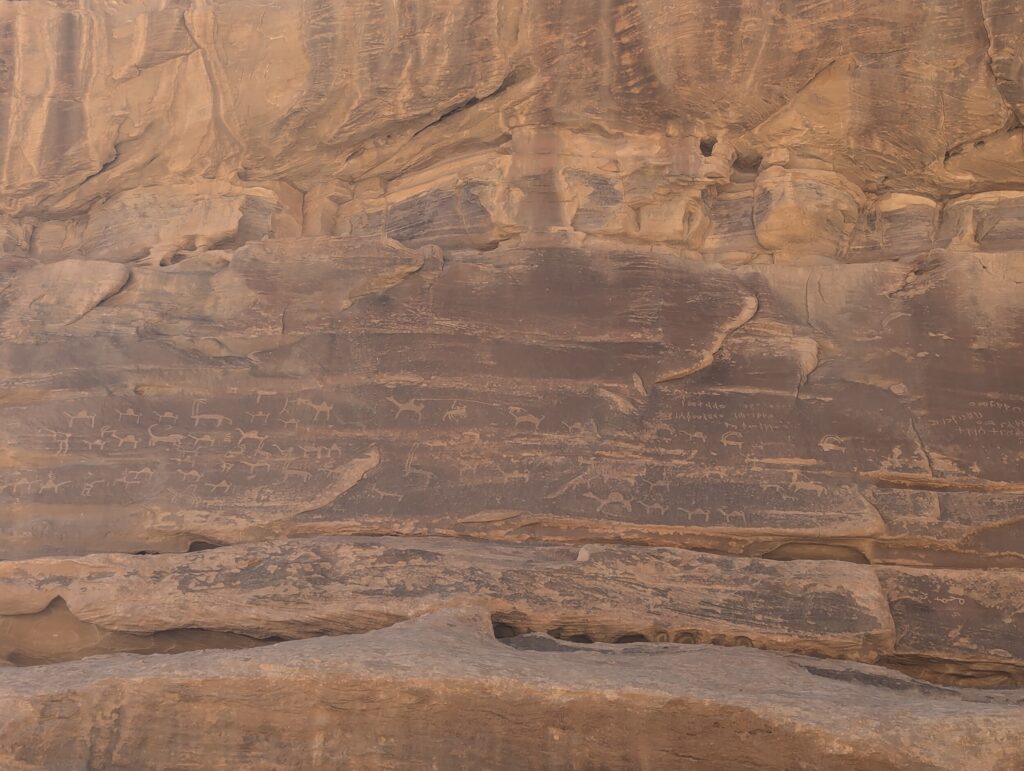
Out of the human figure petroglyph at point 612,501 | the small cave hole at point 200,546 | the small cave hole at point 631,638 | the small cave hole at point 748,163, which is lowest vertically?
the small cave hole at point 631,638

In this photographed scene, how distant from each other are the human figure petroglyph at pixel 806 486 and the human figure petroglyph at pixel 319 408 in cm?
331

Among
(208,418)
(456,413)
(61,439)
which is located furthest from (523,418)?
(61,439)

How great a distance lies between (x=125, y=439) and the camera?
6.71 m

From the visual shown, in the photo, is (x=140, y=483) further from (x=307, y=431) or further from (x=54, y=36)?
(x=54, y=36)

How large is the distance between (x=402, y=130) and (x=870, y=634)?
17.6ft

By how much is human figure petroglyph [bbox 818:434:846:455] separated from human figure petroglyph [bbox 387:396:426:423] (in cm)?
285

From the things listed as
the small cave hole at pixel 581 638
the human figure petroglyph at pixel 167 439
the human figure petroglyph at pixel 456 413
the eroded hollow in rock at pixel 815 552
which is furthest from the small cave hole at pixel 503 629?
the human figure petroglyph at pixel 167 439

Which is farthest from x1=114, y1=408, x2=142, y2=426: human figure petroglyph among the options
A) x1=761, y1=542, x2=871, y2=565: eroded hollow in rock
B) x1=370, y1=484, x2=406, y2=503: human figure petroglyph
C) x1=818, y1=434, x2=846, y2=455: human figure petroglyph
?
x1=818, y1=434, x2=846, y2=455: human figure petroglyph

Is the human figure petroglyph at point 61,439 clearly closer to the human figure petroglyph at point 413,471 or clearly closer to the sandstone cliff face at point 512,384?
the sandstone cliff face at point 512,384

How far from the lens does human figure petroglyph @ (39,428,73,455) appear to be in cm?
668

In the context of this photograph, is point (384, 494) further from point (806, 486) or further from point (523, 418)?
point (806, 486)

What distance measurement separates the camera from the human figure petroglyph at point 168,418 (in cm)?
677

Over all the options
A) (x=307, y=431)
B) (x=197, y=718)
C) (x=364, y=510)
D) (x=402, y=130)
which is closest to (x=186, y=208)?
(x=402, y=130)

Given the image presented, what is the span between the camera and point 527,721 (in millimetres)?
4723
